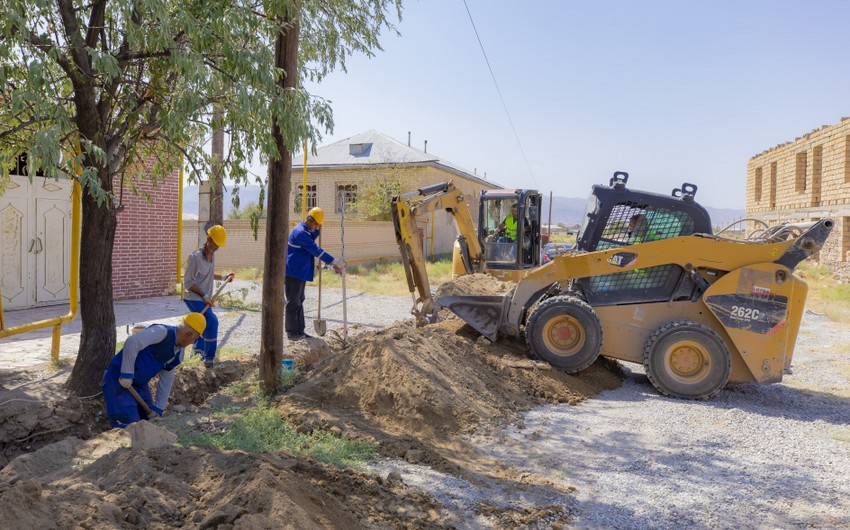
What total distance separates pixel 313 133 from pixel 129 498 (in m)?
3.31

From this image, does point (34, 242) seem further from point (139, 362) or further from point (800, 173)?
point (800, 173)

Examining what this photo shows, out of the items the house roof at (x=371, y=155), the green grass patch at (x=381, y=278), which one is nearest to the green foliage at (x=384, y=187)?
the house roof at (x=371, y=155)

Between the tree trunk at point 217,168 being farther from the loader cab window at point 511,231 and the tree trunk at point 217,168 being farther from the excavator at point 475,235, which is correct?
the loader cab window at point 511,231

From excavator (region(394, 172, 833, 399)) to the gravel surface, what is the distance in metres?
0.50

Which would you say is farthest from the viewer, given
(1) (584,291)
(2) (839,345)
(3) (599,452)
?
(2) (839,345)

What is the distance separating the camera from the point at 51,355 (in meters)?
7.24

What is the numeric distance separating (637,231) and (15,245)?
31.9 feet

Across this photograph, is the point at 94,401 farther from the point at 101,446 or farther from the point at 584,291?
the point at 584,291

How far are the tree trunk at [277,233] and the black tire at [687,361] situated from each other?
4.18 metres

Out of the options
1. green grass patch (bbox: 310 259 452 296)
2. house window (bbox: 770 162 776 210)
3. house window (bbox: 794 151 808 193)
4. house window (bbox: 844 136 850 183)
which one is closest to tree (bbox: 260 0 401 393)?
green grass patch (bbox: 310 259 452 296)

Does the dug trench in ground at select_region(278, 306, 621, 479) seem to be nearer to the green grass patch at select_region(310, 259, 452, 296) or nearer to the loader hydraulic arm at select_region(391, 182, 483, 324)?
the loader hydraulic arm at select_region(391, 182, 483, 324)

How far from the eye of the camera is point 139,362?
5531 mm

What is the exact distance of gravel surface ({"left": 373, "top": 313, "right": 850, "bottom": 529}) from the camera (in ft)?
14.2

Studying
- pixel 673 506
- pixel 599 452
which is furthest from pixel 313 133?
pixel 673 506
